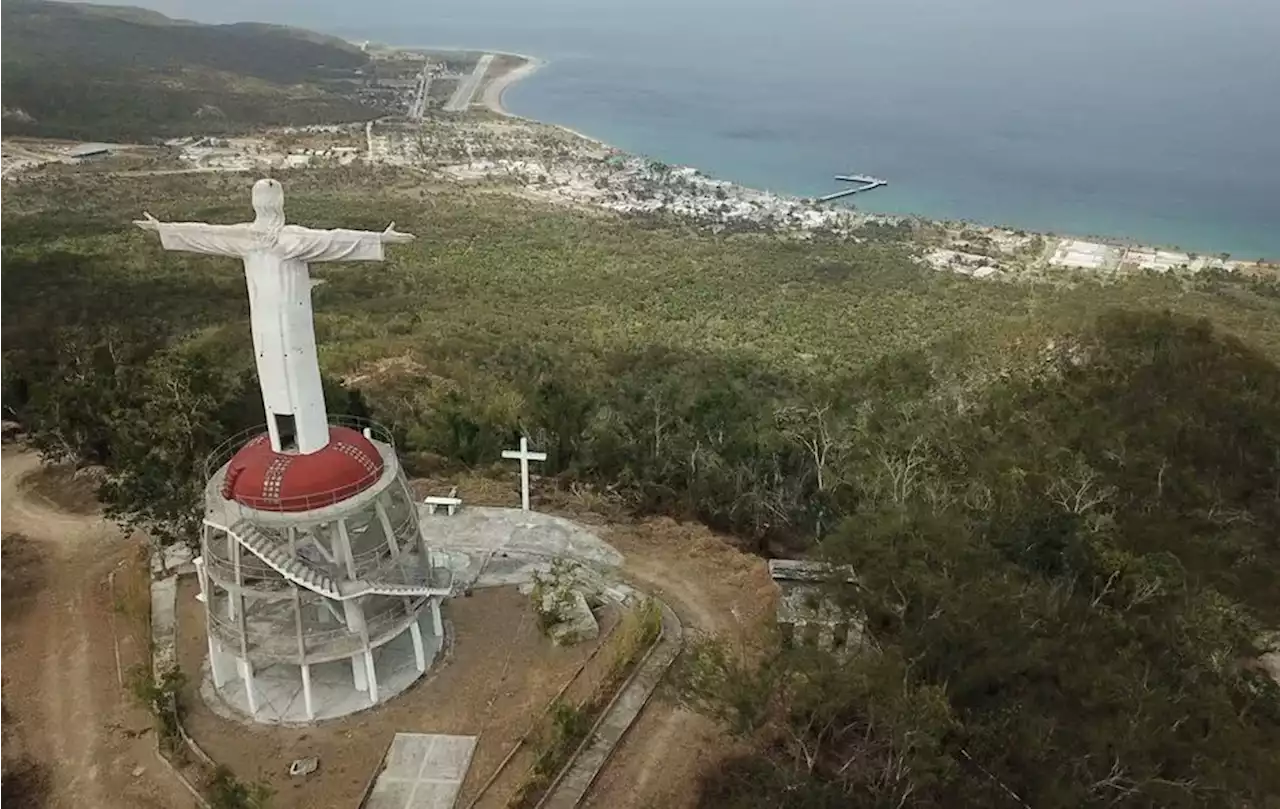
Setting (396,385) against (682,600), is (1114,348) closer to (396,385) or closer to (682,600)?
(682,600)

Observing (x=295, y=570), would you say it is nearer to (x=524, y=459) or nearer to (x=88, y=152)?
(x=524, y=459)

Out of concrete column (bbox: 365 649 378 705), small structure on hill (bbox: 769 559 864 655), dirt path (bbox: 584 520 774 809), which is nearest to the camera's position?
small structure on hill (bbox: 769 559 864 655)

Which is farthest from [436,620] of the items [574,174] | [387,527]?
[574,174]

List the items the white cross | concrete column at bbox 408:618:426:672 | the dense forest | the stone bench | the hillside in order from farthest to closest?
the hillside
the stone bench
the white cross
concrete column at bbox 408:618:426:672
the dense forest

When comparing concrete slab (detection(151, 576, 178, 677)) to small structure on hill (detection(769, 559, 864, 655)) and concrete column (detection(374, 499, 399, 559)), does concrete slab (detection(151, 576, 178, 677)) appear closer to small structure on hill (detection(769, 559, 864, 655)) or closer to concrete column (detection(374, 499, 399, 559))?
concrete column (detection(374, 499, 399, 559))

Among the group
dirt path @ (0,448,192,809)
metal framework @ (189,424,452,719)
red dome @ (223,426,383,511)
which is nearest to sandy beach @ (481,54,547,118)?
dirt path @ (0,448,192,809)

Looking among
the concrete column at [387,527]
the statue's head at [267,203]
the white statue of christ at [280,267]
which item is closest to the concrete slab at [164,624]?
the concrete column at [387,527]
